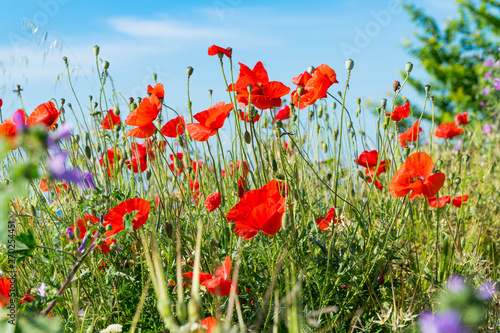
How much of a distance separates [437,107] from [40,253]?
36.3 ft

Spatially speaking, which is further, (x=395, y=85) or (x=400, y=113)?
(x=400, y=113)

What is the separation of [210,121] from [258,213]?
15.6 inches

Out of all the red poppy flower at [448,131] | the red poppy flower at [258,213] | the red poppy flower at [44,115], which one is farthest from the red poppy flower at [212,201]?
the red poppy flower at [448,131]

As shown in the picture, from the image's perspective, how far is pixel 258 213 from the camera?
4.30ft

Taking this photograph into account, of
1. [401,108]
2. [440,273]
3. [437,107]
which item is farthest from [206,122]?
[437,107]

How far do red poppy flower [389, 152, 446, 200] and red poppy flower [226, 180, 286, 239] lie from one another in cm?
42

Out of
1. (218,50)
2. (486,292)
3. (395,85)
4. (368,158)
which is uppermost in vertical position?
(218,50)

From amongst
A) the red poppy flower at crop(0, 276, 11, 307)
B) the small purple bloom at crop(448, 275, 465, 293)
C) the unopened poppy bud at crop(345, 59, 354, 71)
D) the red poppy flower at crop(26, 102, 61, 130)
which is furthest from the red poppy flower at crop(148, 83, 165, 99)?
the small purple bloom at crop(448, 275, 465, 293)

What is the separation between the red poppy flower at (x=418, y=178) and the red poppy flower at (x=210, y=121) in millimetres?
577

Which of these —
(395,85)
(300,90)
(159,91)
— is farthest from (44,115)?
(395,85)

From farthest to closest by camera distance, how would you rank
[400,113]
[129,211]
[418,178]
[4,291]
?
[400,113] → [418,178] → [129,211] → [4,291]

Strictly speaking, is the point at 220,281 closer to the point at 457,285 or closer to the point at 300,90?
the point at 457,285

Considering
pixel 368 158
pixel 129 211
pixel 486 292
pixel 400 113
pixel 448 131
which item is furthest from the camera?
pixel 448 131

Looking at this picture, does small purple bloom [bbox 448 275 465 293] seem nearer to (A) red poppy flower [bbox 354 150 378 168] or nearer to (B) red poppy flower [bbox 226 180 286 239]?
(B) red poppy flower [bbox 226 180 286 239]
